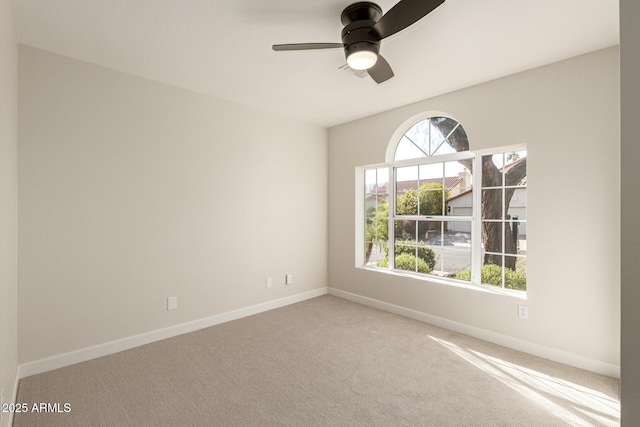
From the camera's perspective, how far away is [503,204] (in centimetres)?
315

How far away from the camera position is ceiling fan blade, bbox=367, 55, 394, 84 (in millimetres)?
2223

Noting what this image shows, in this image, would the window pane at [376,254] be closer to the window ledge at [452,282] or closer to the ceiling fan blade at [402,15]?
the window ledge at [452,282]

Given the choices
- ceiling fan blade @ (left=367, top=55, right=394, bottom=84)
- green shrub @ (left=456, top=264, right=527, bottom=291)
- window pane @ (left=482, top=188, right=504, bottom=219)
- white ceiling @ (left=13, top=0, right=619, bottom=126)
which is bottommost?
green shrub @ (left=456, top=264, right=527, bottom=291)

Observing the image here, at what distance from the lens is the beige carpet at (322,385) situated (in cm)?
199

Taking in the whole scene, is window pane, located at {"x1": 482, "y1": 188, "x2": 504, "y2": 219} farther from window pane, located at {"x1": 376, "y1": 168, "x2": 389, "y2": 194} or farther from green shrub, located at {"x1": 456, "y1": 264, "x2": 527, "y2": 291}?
window pane, located at {"x1": 376, "y1": 168, "x2": 389, "y2": 194}

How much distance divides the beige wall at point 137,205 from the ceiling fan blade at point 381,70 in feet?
6.33

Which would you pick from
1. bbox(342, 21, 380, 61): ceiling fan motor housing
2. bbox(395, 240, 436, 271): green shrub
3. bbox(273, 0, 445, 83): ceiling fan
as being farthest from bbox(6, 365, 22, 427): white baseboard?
bbox(395, 240, 436, 271): green shrub

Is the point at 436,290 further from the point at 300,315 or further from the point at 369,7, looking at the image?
the point at 369,7

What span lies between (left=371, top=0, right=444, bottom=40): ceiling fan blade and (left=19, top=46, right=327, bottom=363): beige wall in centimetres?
223

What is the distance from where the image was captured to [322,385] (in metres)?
2.33

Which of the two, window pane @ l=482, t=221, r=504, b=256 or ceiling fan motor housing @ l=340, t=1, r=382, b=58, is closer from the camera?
ceiling fan motor housing @ l=340, t=1, r=382, b=58

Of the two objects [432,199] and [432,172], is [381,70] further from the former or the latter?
[432,199]

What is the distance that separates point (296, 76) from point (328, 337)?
8.32ft

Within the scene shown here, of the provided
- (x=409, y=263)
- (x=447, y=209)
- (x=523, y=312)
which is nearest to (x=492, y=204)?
(x=447, y=209)
